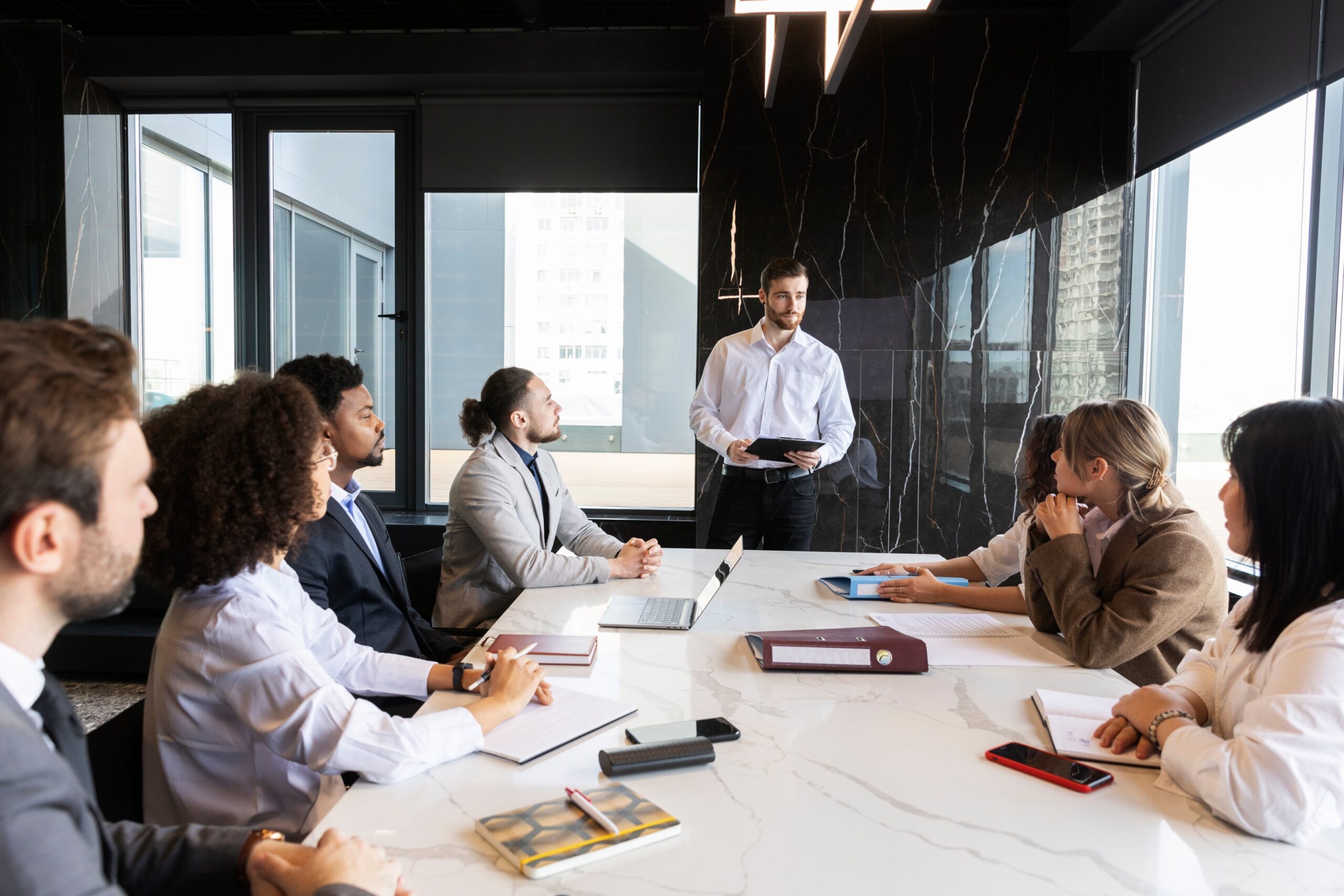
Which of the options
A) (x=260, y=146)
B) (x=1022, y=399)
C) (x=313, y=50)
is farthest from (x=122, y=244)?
(x=1022, y=399)

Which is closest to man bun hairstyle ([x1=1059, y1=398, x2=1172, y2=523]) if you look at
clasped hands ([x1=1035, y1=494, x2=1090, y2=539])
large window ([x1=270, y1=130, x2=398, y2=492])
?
clasped hands ([x1=1035, y1=494, x2=1090, y2=539])

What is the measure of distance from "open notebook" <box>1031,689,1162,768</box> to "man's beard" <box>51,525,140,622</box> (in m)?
1.22

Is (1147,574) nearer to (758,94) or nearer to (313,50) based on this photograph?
(758,94)

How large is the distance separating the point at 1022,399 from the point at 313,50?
3.97 meters

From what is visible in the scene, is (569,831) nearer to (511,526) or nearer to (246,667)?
(246,667)

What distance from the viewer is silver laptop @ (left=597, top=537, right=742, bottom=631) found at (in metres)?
2.01

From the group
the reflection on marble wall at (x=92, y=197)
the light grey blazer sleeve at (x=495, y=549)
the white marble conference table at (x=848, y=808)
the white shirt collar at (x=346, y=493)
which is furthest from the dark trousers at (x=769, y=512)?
the reflection on marble wall at (x=92, y=197)

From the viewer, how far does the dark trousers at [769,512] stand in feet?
12.2

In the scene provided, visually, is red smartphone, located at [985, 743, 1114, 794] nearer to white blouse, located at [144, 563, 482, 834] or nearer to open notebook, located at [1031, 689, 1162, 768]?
open notebook, located at [1031, 689, 1162, 768]

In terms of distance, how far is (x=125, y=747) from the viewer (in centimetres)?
Result: 133

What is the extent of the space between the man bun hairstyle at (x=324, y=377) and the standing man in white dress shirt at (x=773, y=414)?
1674mm

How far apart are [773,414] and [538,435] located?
137 centimetres

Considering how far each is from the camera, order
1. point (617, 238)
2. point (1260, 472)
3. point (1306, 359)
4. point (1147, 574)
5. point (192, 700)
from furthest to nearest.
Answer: point (617, 238) < point (1306, 359) < point (1147, 574) < point (192, 700) < point (1260, 472)

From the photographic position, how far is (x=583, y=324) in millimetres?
5059
